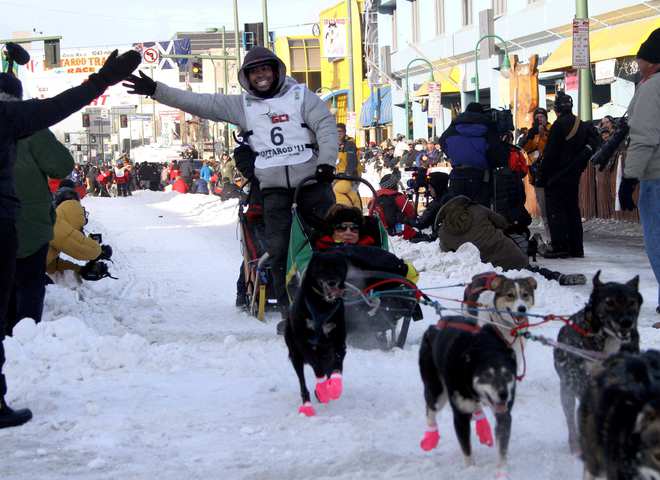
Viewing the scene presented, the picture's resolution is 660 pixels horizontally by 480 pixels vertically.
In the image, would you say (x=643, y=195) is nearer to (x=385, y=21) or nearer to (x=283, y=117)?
(x=283, y=117)

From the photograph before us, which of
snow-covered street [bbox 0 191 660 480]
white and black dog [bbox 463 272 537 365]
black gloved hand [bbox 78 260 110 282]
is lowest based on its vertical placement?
snow-covered street [bbox 0 191 660 480]

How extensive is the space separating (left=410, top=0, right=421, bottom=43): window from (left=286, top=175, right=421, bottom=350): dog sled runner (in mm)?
40632

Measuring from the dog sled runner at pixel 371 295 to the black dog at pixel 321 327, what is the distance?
25.3 inches

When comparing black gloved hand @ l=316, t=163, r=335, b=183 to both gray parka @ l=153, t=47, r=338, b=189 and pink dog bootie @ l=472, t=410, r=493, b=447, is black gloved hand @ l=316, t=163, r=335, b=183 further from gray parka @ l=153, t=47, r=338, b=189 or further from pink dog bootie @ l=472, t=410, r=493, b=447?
pink dog bootie @ l=472, t=410, r=493, b=447

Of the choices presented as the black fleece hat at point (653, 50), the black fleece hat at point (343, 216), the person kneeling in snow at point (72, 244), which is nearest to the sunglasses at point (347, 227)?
the black fleece hat at point (343, 216)

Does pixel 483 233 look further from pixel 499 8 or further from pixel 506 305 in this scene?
pixel 499 8

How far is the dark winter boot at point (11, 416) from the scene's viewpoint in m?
5.40

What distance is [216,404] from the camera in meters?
5.86

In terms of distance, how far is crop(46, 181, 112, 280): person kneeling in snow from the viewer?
9086mm

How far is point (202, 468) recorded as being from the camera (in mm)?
4645

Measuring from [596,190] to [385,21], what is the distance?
36.9 metres

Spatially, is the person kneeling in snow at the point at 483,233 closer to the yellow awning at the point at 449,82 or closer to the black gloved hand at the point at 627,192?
the black gloved hand at the point at 627,192

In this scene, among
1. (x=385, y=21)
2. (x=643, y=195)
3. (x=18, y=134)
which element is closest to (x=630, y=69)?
(x=643, y=195)

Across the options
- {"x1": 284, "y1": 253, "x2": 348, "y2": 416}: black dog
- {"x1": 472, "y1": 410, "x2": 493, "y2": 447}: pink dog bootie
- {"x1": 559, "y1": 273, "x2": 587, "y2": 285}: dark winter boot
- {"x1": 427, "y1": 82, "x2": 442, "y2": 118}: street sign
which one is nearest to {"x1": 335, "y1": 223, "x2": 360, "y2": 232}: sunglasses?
{"x1": 284, "y1": 253, "x2": 348, "y2": 416}: black dog
